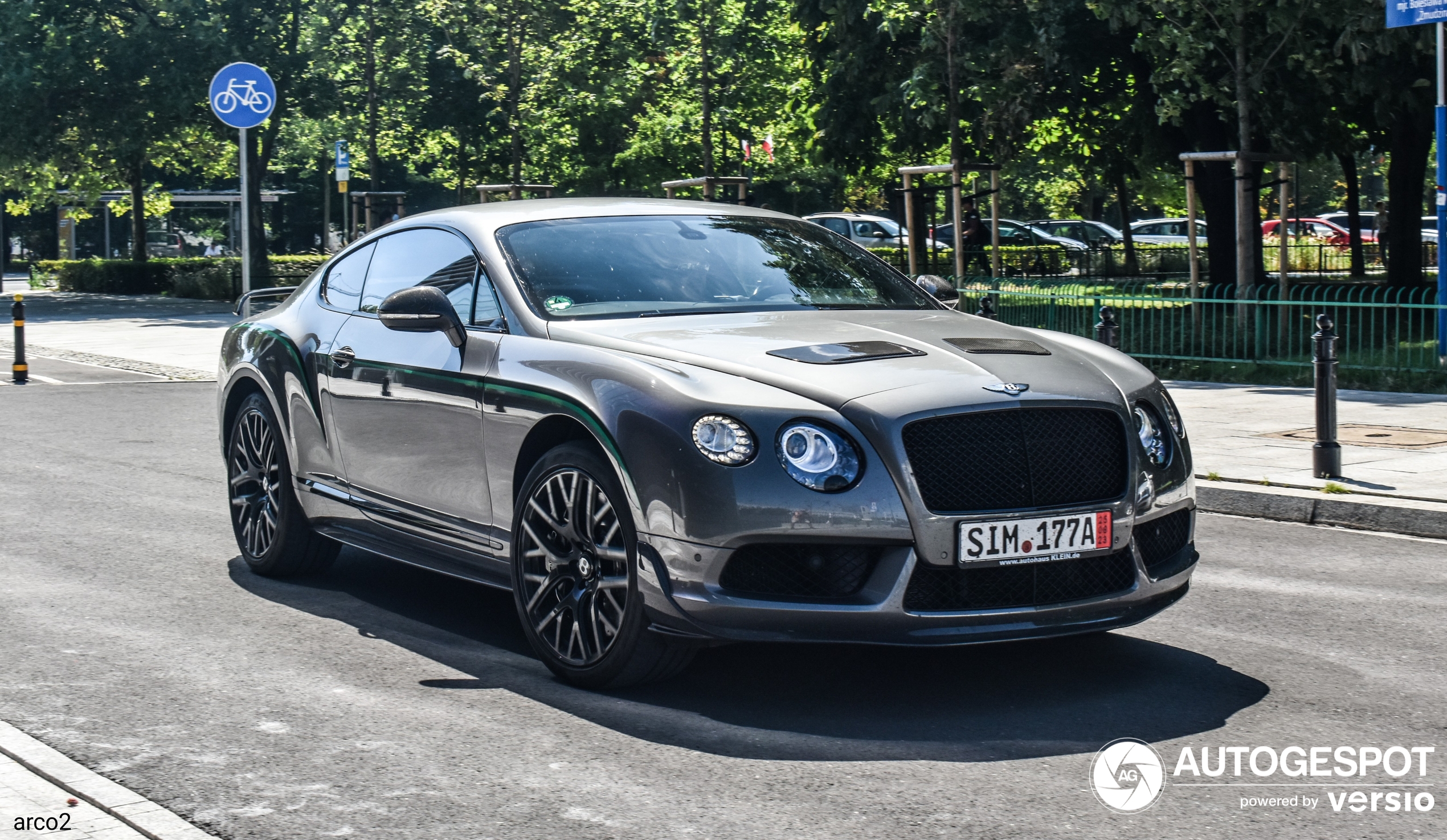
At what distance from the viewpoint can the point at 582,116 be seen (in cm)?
3356

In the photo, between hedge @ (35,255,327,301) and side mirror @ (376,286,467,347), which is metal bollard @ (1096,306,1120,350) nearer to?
side mirror @ (376,286,467,347)

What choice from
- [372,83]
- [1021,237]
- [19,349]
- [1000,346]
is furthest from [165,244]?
[1000,346]

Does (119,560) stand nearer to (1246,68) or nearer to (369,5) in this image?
(1246,68)

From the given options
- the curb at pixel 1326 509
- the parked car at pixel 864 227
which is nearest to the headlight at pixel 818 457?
the curb at pixel 1326 509

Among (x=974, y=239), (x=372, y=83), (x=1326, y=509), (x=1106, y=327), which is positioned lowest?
(x=1326, y=509)

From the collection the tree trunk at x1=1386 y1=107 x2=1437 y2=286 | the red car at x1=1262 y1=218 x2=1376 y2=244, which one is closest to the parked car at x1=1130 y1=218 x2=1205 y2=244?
the red car at x1=1262 y1=218 x2=1376 y2=244

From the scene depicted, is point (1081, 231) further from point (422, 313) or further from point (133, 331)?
point (422, 313)

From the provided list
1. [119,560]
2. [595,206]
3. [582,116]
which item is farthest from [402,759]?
[582,116]

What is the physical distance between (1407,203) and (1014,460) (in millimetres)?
21953

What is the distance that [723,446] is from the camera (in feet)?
15.8

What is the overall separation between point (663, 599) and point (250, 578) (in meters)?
3.08

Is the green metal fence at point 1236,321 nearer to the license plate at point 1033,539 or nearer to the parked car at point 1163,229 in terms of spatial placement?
the license plate at point 1033,539

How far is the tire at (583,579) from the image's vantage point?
5.08 meters

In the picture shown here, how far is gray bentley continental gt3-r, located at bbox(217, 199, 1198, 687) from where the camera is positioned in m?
4.80
